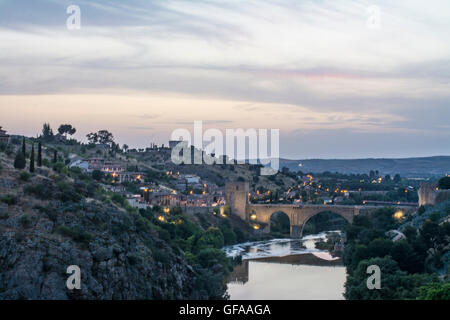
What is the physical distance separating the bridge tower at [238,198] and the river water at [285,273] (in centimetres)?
708

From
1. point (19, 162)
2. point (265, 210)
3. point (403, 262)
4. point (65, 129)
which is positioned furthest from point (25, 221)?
point (65, 129)

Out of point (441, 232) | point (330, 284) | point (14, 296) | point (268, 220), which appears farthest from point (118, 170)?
point (14, 296)

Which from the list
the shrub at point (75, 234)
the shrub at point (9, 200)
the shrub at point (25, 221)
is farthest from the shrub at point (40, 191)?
the shrub at point (75, 234)

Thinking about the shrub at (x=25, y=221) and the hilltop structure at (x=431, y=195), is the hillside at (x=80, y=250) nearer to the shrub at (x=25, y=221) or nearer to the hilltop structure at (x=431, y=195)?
the shrub at (x=25, y=221)

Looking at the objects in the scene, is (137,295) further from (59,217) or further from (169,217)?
(169,217)

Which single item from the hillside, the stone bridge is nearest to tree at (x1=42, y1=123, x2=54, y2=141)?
the stone bridge

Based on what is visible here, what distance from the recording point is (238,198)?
53406 millimetres

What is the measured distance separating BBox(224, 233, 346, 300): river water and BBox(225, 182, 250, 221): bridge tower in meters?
7.08

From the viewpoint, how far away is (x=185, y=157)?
78812 mm

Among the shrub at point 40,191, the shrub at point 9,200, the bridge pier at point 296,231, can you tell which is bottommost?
the bridge pier at point 296,231

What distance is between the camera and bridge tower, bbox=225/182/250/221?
53094 millimetres

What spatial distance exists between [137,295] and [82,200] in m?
5.59

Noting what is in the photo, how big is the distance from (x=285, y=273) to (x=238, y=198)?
20555 millimetres

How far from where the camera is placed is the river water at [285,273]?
90.1 ft
